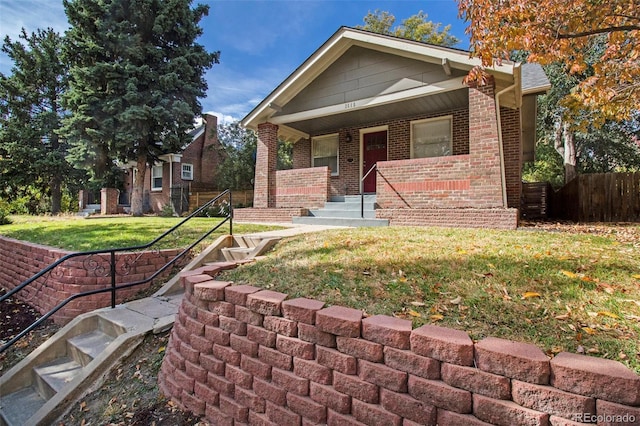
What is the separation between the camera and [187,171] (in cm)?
1944

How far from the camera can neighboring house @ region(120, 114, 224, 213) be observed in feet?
57.4

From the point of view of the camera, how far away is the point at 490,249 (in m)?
3.45

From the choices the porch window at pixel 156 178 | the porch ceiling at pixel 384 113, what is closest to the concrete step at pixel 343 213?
the porch ceiling at pixel 384 113

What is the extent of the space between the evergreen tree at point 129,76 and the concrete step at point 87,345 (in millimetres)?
12150

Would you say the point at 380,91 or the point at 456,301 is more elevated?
the point at 380,91

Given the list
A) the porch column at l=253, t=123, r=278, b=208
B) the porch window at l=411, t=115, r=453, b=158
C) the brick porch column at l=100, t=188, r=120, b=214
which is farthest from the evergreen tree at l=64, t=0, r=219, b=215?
the porch window at l=411, t=115, r=453, b=158

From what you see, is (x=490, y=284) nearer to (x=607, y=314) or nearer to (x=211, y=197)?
(x=607, y=314)

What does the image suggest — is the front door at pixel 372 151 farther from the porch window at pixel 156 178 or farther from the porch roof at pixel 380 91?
the porch window at pixel 156 178

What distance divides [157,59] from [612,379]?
1751cm

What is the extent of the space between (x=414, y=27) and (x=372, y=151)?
14.9 metres

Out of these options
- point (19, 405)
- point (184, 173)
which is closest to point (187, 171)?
point (184, 173)

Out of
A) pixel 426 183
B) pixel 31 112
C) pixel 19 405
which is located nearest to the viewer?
pixel 19 405

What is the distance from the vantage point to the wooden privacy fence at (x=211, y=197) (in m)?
16.8

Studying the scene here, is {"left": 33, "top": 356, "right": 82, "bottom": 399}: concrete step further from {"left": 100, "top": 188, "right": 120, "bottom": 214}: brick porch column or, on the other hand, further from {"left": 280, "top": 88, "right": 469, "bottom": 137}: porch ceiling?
{"left": 100, "top": 188, "right": 120, "bottom": 214}: brick porch column
